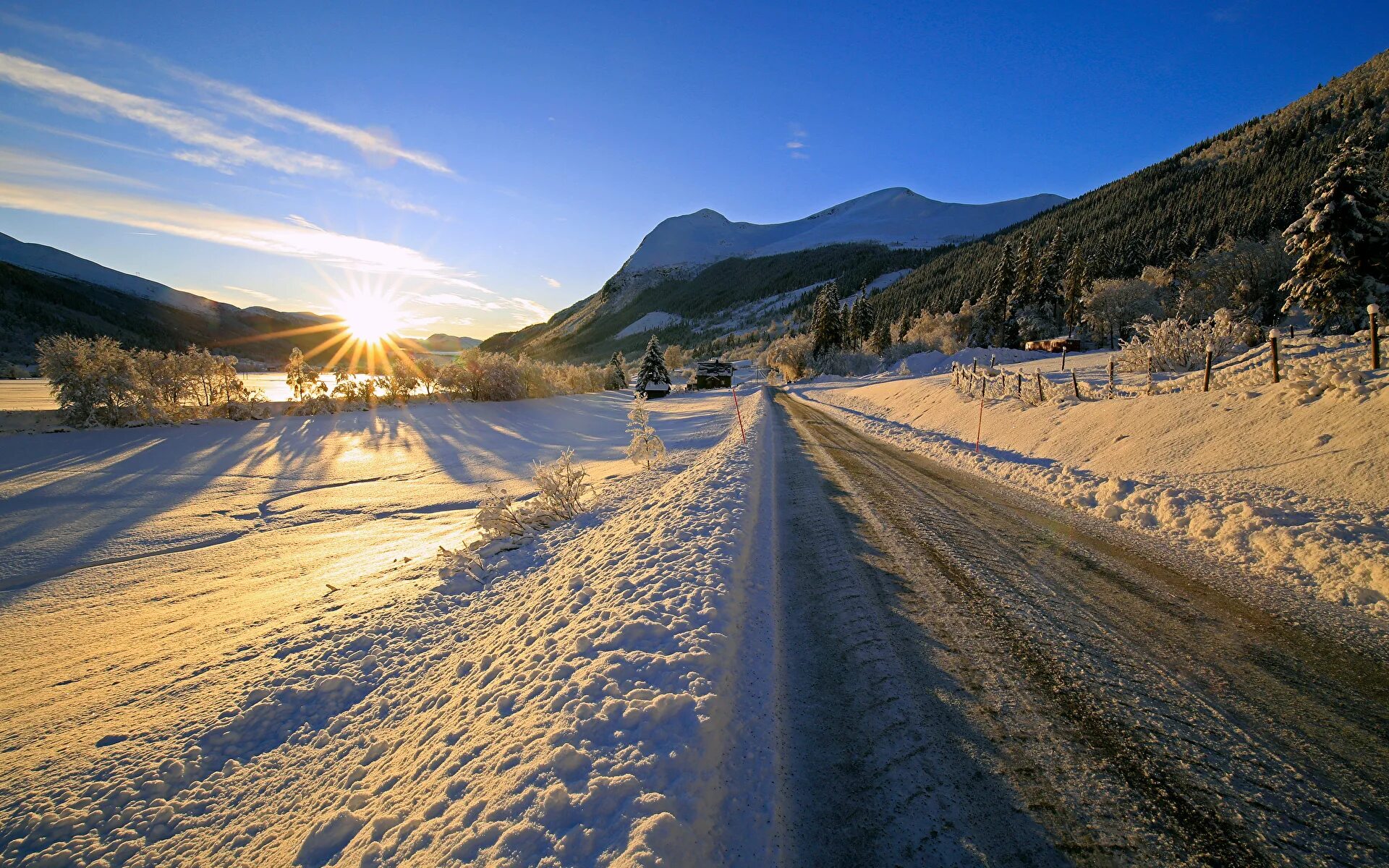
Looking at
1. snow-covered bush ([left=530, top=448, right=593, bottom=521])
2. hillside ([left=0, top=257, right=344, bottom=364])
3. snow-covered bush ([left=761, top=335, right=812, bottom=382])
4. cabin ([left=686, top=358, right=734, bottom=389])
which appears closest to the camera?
snow-covered bush ([left=530, top=448, right=593, bottom=521])

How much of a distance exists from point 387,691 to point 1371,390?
13.0 m

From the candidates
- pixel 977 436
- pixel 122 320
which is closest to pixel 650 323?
pixel 122 320

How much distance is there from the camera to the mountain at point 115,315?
65.9 meters

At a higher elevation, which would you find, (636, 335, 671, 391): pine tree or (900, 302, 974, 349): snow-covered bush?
(900, 302, 974, 349): snow-covered bush

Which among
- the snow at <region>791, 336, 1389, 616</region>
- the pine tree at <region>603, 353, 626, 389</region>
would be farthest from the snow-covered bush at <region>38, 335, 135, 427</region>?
the pine tree at <region>603, 353, 626, 389</region>

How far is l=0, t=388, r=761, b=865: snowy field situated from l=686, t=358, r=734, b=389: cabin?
43.1 metres

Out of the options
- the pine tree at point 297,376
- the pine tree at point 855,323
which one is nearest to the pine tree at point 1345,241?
the pine tree at point 855,323

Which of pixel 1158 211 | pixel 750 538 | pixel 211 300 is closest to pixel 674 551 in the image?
pixel 750 538

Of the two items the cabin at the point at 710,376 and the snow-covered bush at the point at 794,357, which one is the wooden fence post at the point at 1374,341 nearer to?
the cabin at the point at 710,376

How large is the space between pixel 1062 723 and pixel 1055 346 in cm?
5124

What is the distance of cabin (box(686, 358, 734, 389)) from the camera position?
52.9 m

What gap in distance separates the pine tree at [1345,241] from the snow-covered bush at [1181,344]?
50.7 ft

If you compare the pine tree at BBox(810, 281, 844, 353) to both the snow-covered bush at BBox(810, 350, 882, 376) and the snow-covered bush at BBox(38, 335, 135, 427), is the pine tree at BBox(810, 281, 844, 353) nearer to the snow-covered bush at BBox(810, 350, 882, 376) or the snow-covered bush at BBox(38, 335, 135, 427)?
the snow-covered bush at BBox(810, 350, 882, 376)

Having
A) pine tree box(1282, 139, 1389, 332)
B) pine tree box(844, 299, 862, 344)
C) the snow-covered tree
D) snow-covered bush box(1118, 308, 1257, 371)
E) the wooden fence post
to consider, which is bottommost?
the snow-covered tree
